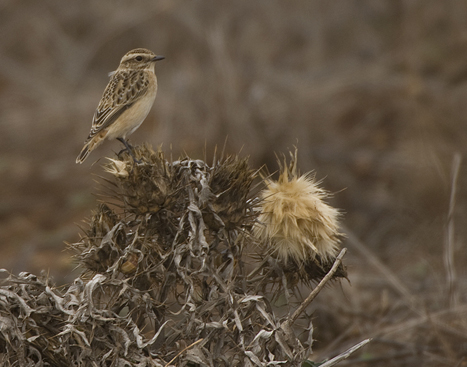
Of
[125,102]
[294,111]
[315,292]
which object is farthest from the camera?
[294,111]

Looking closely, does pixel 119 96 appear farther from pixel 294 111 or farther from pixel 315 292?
pixel 294 111

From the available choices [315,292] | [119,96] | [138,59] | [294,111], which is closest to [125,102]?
[119,96]

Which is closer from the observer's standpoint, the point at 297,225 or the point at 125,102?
the point at 297,225

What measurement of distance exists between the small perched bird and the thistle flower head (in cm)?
241

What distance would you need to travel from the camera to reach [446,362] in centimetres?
493

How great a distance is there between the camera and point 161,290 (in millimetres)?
3268

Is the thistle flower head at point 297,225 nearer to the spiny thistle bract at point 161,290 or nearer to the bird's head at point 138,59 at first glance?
the spiny thistle bract at point 161,290

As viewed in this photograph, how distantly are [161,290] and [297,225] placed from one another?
792 mm

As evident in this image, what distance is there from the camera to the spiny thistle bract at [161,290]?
3090 mm

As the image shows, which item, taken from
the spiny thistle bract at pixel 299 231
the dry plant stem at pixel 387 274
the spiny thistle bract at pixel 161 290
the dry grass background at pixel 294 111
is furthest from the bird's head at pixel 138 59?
the spiny thistle bract at pixel 299 231

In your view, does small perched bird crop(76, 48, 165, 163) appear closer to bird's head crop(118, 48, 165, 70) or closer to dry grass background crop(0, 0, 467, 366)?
bird's head crop(118, 48, 165, 70)

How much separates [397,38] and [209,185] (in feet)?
41.8

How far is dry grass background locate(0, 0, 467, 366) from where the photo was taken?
28.9 ft

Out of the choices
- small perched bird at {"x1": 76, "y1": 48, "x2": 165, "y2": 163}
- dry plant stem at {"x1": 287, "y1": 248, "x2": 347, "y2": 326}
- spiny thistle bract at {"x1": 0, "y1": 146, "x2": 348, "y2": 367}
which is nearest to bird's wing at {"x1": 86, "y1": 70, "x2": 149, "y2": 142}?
small perched bird at {"x1": 76, "y1": 48, "x2": 165, "y2": 163}
